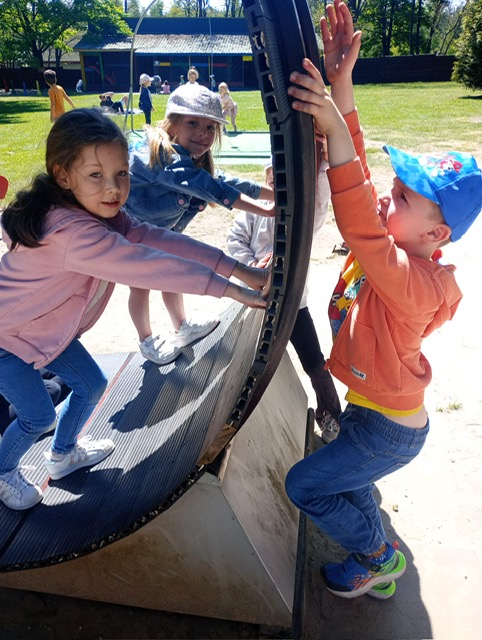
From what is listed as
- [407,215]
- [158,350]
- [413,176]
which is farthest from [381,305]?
[158,350]

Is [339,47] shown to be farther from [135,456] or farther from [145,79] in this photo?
[145,79]

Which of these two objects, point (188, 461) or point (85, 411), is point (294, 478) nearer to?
point (188, 461)

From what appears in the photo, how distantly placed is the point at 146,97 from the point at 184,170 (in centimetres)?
176

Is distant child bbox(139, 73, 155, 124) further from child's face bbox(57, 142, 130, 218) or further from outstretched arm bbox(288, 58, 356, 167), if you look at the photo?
outstretched arm bbox(288, 58, 356, 167)

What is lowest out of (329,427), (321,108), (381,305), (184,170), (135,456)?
(329,427)

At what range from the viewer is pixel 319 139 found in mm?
1732

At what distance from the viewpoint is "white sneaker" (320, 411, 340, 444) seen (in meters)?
2.98

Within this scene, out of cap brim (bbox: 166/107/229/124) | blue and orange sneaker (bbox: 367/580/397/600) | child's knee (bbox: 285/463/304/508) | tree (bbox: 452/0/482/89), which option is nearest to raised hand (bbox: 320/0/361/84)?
cap brim (bbox: 166/107/229/124)

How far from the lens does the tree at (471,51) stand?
2452 cm

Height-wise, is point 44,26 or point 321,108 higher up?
point 44,26

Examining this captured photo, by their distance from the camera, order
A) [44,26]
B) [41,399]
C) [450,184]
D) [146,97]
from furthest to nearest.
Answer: [44,26]
[146,97]
[41,399]
[450,184]

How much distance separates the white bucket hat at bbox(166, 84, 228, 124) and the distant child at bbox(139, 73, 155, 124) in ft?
2.93

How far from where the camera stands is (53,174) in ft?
6.05

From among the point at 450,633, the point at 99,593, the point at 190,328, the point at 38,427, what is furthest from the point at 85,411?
the point at 450,633
